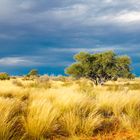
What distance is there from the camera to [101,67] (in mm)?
47156

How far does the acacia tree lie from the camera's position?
153 ft

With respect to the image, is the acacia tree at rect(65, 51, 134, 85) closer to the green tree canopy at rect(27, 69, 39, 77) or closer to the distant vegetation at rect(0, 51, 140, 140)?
the distant vegetation at rect(0, 51, 140, 140)

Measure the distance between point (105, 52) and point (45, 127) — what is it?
38397 millimetres

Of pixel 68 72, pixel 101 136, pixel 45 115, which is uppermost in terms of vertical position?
pixel 68 72

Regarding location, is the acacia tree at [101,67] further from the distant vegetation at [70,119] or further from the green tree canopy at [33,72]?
the green tree canopy at [33,72]

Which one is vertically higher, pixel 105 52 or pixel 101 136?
pixel 105 52

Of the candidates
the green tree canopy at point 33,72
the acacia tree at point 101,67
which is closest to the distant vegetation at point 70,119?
the acacia tree at point 101,67

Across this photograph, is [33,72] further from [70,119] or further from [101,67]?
[70,119]

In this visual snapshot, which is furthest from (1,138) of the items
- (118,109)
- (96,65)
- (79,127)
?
(96,65)

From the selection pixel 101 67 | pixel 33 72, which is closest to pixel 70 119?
pixel 101 67

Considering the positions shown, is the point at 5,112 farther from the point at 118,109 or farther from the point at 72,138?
the point at 118,109

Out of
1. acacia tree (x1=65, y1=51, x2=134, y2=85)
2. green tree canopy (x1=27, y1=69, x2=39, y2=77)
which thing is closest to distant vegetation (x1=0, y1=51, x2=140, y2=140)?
acacia tree (x1=65, y1=51, x2=134, y2=85)

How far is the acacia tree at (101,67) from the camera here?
153 ft

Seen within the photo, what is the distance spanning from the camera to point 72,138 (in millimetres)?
9984
